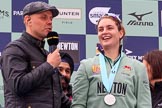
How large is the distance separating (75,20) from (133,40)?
1.78 feet

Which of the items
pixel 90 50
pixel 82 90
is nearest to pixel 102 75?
pixel 82 90

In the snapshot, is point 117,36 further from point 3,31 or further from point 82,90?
point 3,31

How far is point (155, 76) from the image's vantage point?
2.36m

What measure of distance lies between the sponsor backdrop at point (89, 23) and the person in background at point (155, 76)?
41.3 inches

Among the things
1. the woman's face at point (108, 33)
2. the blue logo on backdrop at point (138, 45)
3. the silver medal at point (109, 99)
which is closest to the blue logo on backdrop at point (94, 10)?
the blue logo on backdrop at point (138, 45)

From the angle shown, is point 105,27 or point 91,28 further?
point 91,28

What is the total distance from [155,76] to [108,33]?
0.54 meters

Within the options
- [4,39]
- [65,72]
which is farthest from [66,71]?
[4,39]

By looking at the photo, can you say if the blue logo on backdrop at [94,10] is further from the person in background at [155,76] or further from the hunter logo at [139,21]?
the person in background at [155,76]

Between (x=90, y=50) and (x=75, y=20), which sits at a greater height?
(x=75, y=20)

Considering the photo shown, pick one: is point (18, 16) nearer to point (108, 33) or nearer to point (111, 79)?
point (108, 33)

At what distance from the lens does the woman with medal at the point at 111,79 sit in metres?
1.91

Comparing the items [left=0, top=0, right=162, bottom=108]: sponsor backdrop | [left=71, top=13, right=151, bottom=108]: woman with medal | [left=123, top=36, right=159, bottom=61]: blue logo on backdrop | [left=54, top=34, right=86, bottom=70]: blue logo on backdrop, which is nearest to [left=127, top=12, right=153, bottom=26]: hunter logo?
[left=0, top=0, right=162, bottom=108]: sponsor backdrop

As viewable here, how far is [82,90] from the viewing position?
1949 millimetres
